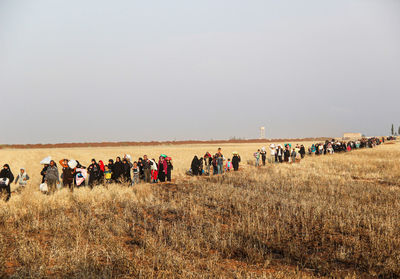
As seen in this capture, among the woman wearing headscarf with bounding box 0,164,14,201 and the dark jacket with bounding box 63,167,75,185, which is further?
the dark jacket with bounding box 63,167,75,185

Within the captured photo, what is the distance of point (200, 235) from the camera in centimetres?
715

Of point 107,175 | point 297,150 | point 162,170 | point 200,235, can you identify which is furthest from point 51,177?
point 297,150

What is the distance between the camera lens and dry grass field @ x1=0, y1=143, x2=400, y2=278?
5410 mm

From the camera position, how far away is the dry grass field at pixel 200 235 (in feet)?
17.7

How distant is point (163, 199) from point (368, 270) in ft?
26.7

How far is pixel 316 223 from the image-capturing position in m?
8.30

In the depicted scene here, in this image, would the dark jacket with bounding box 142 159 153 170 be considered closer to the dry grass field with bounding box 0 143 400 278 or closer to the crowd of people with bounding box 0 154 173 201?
the crowd of people with bounding box 0 154 173 201

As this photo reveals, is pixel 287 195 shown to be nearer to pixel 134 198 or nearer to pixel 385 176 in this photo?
pixel 134 198

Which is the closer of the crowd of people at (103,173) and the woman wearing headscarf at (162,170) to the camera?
the crowd of people at (103,173)

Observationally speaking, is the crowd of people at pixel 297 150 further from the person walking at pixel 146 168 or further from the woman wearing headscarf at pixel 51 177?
the woman wearing headscarf at pixel 51 177

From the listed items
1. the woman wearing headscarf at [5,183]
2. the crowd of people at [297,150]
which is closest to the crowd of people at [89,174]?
the woman wearing headscarf at [5,183]

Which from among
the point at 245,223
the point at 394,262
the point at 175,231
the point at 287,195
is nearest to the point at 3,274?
the point at 175,231

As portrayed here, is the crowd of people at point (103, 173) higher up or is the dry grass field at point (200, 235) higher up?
the crowd of people at point (103, 173)

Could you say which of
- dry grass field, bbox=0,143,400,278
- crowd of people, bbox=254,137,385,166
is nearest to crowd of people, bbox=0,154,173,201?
dry grass field, bbox=0,143,400,278
